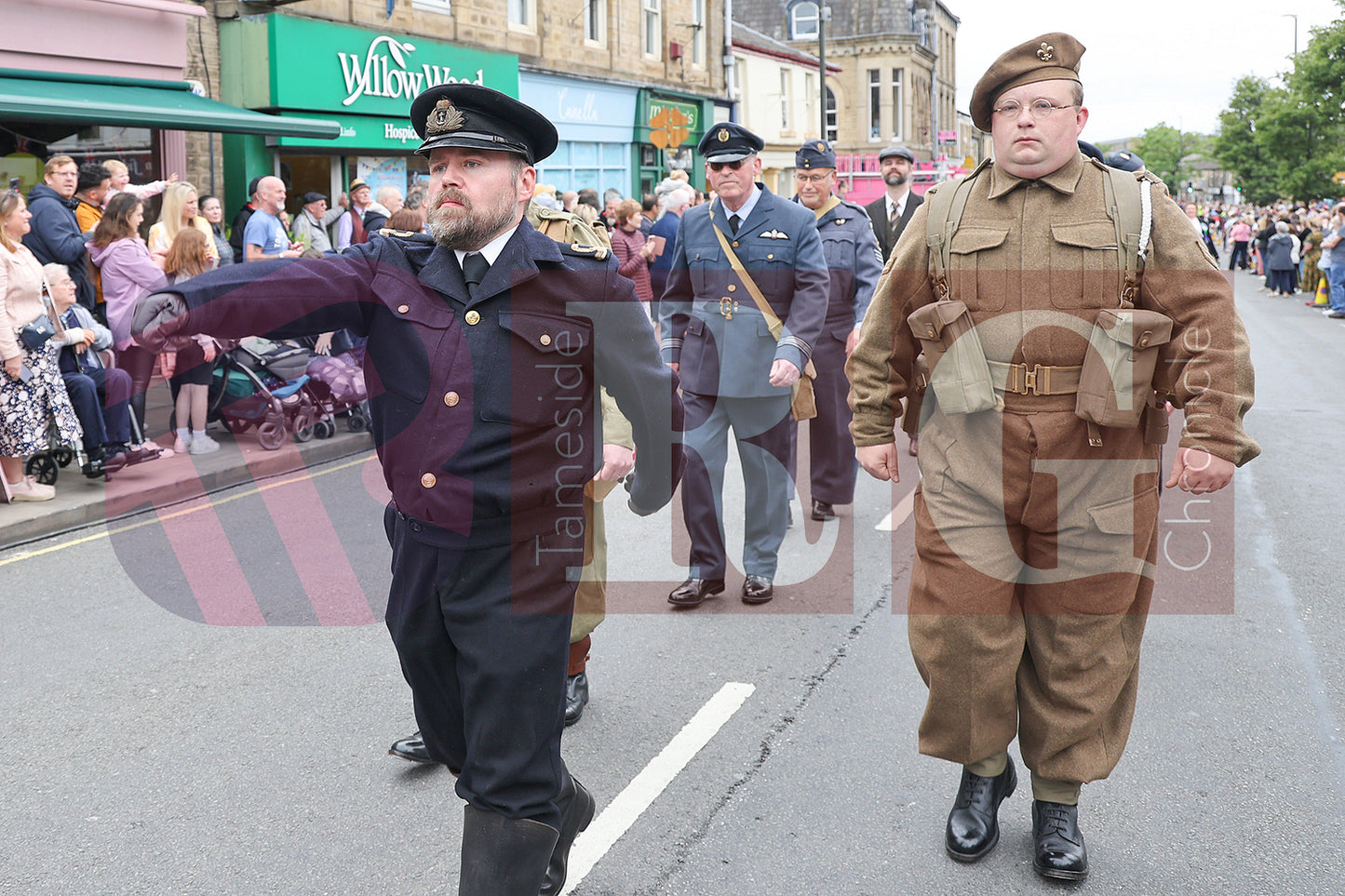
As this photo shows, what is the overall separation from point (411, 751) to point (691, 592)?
210 cm

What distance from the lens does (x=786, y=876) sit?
3600mm

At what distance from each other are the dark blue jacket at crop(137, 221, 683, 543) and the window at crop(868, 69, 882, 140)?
218 ft

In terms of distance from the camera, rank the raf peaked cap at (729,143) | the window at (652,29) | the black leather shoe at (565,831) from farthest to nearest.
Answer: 1. the window at (652,29)
2. the raf peaked cap at (729,143)
3. the black leather shoe at (565,831)

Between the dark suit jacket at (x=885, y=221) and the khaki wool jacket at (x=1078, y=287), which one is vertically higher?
the dark suit jacket at (x=885, y=221)

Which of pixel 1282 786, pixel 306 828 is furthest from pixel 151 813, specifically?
pixel 1282 786

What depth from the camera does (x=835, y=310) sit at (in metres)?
7.82

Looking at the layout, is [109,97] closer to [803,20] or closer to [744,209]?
[744,209]

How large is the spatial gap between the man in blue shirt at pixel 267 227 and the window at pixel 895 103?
194 feet

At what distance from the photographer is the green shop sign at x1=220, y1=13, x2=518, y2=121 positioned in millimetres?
16984

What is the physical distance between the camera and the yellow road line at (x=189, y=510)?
732 cm

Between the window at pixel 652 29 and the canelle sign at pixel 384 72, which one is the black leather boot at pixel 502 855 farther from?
the window at pixel 652 29

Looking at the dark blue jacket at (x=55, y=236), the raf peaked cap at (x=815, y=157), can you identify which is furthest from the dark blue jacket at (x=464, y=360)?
the dark blue jacket at (x=55, y=236)

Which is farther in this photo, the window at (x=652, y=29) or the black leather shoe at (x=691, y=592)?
the window at (x=652, y=29)

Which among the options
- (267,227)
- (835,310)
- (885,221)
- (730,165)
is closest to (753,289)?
(730,165)
